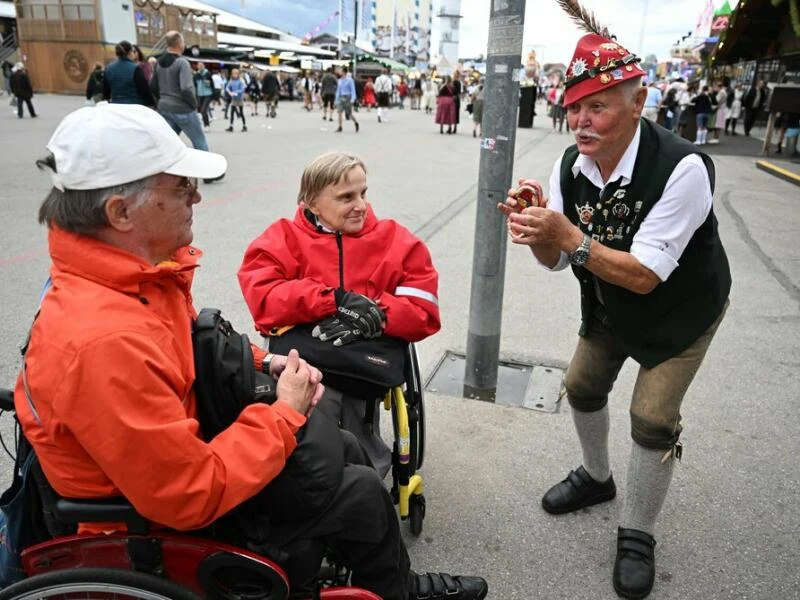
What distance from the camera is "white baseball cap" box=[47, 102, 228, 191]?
1.40m

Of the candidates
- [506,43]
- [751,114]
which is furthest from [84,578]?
[751,114]

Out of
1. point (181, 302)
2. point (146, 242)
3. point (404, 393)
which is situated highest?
point (146, 242)

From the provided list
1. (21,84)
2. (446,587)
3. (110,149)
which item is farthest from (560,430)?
(21,84)

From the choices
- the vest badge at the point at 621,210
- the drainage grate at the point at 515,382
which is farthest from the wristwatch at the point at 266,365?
the drainage grate at the point at 515,382

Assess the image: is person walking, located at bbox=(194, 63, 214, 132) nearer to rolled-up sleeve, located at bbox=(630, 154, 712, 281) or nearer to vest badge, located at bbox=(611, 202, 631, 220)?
vest badge, located at bbox=(611, 202, 631, 220)

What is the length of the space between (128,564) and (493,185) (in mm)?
2415

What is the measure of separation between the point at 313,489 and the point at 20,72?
18.9 m

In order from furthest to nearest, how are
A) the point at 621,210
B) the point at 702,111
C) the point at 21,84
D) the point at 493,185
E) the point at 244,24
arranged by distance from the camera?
the point at 244,24, the point at 21,84, the point at 702,111, the point at 493,185, the point at 621,210

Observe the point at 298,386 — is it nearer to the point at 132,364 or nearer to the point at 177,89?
the point at 132,364

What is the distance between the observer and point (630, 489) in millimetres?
2350

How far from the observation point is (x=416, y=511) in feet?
8.20

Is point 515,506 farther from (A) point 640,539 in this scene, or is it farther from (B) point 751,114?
(B) point 751,114

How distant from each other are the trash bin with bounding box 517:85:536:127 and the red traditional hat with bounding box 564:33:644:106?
1786cm

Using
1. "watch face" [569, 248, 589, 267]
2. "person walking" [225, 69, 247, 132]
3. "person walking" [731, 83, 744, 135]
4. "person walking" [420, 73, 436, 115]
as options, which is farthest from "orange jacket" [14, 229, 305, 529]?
"person walking" [420, 73, 436, 115]
